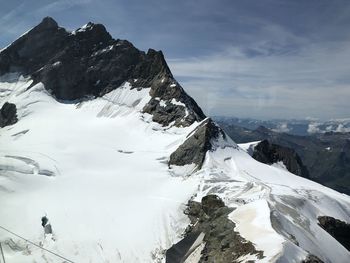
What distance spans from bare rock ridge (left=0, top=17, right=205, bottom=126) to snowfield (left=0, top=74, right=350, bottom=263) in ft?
40.0

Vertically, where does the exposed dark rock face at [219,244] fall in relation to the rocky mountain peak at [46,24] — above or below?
below

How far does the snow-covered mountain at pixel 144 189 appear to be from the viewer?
134 feet

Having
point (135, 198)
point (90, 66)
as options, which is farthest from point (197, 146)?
point (90, 66)

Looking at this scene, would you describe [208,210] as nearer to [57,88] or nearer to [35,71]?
[57,88]

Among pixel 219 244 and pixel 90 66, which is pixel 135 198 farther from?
pixel 90 66

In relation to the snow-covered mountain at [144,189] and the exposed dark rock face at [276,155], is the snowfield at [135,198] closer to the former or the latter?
the snow-covered mountain at [144,189]

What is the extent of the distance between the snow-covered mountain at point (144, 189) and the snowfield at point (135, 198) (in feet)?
0.63

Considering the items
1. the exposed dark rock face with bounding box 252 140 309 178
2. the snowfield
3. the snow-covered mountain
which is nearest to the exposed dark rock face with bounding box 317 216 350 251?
the snow-covered mountain

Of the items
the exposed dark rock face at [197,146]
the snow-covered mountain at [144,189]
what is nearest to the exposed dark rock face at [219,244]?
the snow-covered mountain at [144,189]

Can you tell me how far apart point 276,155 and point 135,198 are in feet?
244

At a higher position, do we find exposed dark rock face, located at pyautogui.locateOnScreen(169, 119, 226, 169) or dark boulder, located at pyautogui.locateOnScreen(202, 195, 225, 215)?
exposed dark rock face, located at pyautogui.locateOnScreen(169, 119, 226, 169)

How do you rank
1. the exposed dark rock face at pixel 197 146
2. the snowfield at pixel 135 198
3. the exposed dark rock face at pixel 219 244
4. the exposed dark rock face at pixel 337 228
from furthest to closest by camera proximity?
the exposed dark rock face at pixel 197 146
the exposed dark rock face at pixel 337 228
the snowfield at pixel 135 198
the exposed dark rock face at pixel 219 244

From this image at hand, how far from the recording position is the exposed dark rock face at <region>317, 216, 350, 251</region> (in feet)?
183

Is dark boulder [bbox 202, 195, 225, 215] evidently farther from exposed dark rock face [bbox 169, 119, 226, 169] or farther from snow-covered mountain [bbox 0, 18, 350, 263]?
exposed dark rock face [bbox 169, 119, 226, 169]
